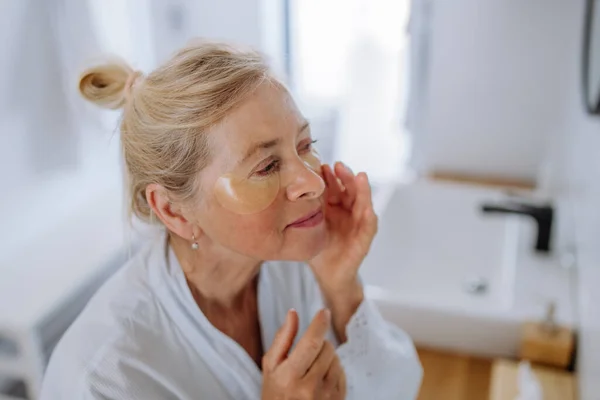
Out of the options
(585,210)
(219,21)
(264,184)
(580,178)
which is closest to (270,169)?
(264,184)

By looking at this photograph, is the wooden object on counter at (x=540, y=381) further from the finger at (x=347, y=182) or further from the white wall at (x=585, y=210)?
the finger at (x=347, y=182)

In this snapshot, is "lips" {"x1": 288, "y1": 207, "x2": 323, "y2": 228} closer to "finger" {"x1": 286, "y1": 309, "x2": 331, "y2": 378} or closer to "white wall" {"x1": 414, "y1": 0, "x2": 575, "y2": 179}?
"finger" {"x1": 286, "y1": 309, "x2": 331, "y2": 378}

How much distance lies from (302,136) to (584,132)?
29.5 inches

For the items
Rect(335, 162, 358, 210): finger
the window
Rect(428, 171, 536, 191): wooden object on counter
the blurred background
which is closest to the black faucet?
the blurred background

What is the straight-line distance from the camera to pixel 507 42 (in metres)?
1.87

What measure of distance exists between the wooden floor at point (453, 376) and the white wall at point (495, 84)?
92cm

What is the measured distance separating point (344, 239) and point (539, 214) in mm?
796

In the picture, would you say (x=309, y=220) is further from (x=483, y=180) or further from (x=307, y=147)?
(x=483, y=180)

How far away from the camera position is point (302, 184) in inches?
31.2

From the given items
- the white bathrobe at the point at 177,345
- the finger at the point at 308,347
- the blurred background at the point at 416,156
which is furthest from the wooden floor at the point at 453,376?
the finger at the point at 308,347

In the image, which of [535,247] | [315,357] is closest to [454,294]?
[535,247]

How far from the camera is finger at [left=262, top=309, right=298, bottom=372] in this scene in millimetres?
755

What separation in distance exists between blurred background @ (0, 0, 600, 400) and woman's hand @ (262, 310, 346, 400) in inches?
19.6

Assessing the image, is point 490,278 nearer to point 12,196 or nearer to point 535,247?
point 535,247
